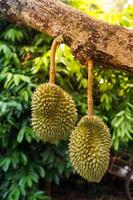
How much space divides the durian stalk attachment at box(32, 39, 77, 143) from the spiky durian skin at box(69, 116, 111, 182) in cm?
3

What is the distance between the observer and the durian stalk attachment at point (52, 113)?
37.1 inches

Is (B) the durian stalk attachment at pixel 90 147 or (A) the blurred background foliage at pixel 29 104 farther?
(A) the blurred background foliage at pixel 29 104

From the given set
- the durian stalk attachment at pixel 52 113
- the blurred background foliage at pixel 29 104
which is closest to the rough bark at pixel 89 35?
the durian stalk attachment at pixel 52 113

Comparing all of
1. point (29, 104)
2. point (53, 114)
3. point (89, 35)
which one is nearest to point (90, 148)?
point (53, 114)

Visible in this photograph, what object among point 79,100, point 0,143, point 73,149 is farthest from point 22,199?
point 73,149

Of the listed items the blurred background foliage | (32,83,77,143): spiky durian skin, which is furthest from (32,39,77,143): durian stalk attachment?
the blurred background foliage

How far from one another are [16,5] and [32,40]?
5.15 ft

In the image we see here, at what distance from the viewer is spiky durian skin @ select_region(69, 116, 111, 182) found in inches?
36.3

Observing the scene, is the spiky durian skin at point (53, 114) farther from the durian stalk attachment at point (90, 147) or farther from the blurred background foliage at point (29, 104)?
the blurred background foliage at point (29, 104)

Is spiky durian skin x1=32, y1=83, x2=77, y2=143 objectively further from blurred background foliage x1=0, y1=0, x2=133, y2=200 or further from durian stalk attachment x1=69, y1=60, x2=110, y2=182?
blurred background foliage x1=0, y1=0, x2=133, y2=200

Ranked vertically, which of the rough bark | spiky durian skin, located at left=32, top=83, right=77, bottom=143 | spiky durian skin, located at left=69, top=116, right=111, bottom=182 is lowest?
spiky durian skin, located at left=69, top=116, right=111, bottom=182

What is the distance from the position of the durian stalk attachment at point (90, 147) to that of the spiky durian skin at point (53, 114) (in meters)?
0.03

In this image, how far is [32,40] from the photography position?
2570 millimetres

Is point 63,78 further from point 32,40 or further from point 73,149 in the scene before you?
point 73,149
